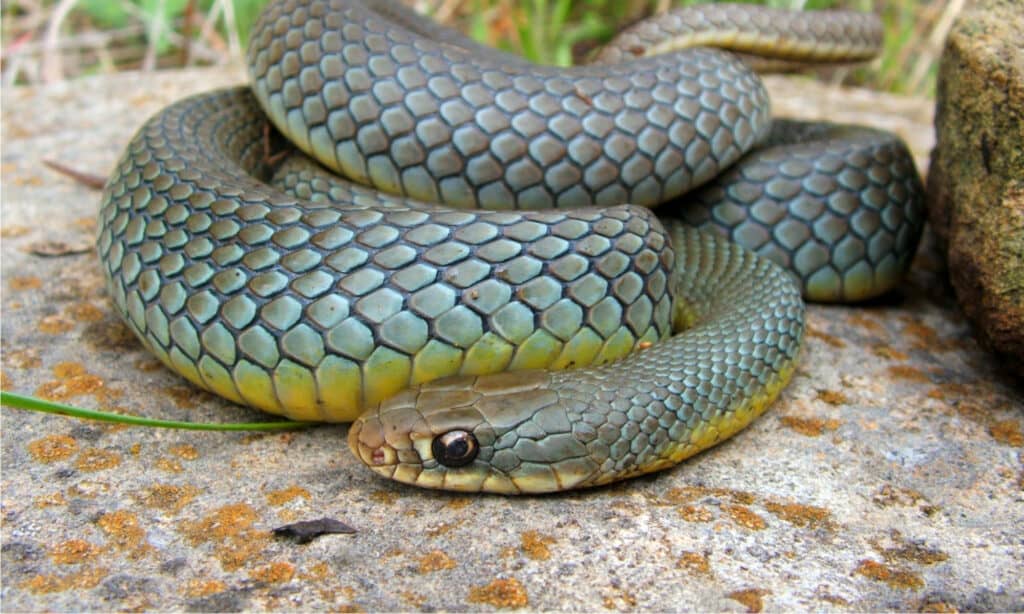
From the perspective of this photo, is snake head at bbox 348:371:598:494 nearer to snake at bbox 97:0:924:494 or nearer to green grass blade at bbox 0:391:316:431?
snake at bbox 97:0:924:494

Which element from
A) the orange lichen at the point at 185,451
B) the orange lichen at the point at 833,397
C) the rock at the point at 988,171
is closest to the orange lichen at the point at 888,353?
the rock at the point at 988,171

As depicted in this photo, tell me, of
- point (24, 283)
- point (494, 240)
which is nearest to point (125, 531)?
point (494, 240)

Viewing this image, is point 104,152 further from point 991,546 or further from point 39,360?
point 991,546

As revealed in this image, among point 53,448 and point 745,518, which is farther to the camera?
point 53,448

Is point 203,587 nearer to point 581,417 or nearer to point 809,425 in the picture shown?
point 581,417

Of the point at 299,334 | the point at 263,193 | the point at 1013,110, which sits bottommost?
the point at 299,334

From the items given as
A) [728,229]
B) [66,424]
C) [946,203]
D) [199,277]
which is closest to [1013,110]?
[946,203]
